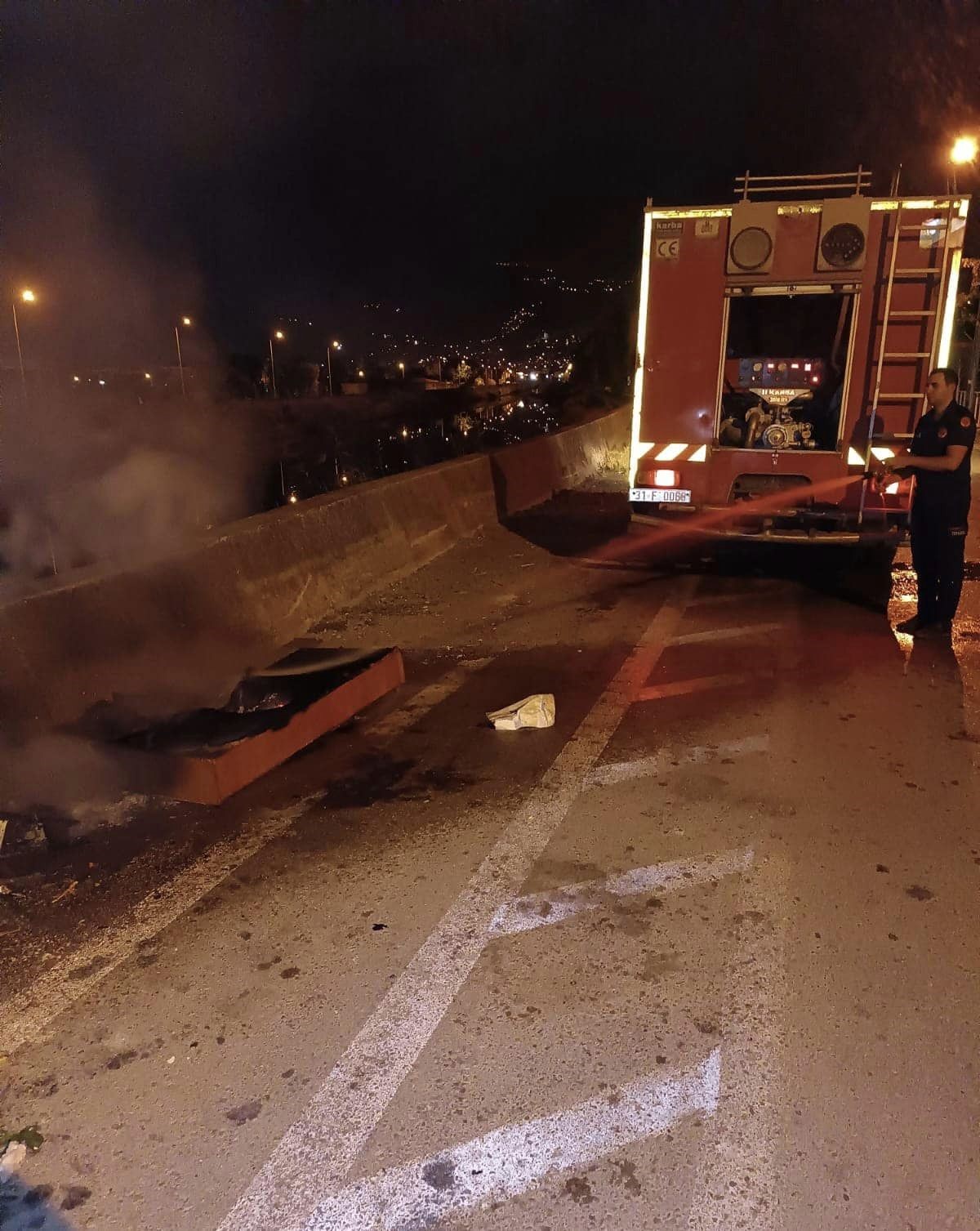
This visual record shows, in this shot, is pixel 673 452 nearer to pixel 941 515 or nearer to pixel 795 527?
pixel 795 527

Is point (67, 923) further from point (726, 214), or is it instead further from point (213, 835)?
point (726, 214)

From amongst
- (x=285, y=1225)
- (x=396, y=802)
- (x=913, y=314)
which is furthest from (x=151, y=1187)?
(x=913, y=314)

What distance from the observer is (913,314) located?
729 cm

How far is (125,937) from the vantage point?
9.99ft

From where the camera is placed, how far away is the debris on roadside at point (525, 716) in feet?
15.9

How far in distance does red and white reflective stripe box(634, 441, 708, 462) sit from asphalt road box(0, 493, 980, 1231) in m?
3.92

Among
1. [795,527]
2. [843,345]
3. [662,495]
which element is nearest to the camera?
[795,527]

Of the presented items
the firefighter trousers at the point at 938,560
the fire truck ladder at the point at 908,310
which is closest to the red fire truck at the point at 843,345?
the fire truck ladder at the point at 908,310

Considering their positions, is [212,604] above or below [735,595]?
above

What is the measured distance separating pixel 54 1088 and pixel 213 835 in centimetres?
139

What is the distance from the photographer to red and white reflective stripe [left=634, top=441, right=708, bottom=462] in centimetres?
836

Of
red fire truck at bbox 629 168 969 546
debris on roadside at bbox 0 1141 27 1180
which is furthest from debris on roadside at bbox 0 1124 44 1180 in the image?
red fire truck at bbox 629 168 969 546

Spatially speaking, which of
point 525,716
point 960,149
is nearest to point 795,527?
point 525,716

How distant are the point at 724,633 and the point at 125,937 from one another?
4.93 meters
